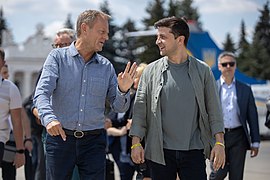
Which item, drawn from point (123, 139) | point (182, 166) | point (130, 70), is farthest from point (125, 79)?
point (123, 139)

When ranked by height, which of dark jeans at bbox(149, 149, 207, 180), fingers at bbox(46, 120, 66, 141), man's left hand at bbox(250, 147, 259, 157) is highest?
fingers at bbox(46, 120, 66, 141)

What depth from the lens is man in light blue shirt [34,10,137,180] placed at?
4016mm

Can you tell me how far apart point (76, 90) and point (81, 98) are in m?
0.07

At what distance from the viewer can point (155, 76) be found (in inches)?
172

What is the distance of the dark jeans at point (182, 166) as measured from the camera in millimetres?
4238

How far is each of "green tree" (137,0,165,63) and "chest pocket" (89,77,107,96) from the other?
56228mm

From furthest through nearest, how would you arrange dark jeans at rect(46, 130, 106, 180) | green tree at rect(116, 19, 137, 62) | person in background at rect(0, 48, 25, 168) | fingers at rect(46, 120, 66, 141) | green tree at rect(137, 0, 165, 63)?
green tree at rect(116, 19, 137, 62) < green tree at rect(137, 0, 165, 63) < person in background at rect(0, 48, 25, 168) < dark jeans at rect(46, 130, 106, 180) < fingers at rect(46, 120, 66, 141)

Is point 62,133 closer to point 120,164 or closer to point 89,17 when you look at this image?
point 89,17

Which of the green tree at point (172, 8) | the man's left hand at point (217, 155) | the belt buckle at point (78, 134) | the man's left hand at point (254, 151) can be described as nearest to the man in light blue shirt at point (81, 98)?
the belt buckle at point (78, 134)

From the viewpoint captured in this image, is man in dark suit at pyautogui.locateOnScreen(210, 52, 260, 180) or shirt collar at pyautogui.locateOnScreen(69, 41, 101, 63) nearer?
shirt collar at pyautogui.locateOnScreen(69, 41, 101, 63)

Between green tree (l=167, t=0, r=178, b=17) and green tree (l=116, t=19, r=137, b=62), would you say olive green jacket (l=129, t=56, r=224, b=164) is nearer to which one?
green tree (l=116, t=19, r=137, b=62)

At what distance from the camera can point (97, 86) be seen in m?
4.11

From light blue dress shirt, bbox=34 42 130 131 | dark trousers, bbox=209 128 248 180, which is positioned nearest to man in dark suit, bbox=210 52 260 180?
dark trousers, bbox=209 128 248 180

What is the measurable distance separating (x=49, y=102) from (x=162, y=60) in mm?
1112
